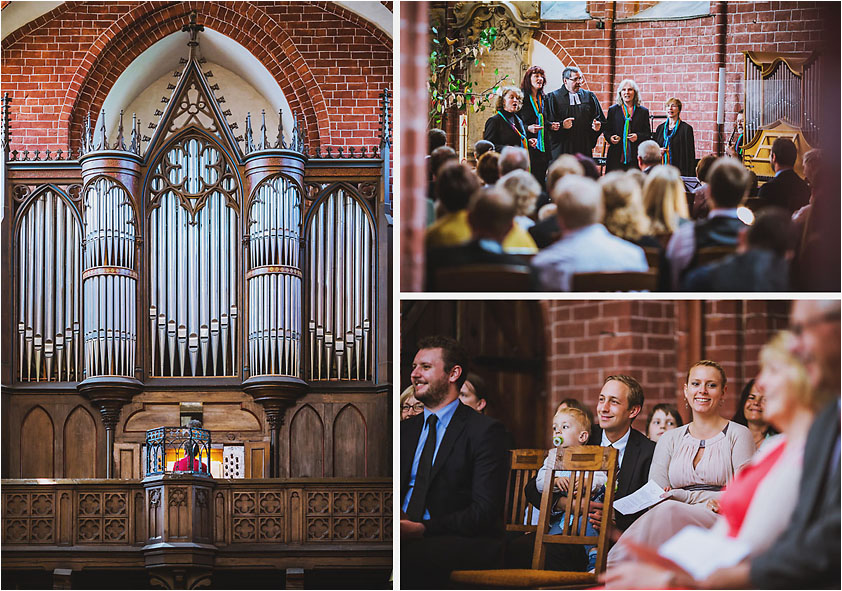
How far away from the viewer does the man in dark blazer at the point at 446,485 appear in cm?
760

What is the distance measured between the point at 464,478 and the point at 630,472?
101 centimetres

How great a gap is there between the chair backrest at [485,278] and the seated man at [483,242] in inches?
0.8

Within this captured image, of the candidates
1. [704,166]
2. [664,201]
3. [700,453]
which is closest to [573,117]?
[704,166]

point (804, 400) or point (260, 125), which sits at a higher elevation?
point (260, 125)

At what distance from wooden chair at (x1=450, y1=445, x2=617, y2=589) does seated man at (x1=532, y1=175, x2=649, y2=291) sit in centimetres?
107

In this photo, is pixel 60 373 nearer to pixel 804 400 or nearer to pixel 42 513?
pixel 42 513

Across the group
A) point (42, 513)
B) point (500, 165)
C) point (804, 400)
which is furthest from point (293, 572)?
point (804, 400)

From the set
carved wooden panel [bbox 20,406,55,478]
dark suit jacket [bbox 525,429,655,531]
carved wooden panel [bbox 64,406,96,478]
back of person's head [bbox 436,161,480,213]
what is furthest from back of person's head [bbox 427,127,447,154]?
Answer: carved wooden panel [bbox 20,406,55,478]

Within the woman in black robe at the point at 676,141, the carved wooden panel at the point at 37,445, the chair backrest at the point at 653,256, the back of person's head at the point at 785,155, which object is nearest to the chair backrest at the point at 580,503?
the chair backrest at the point at 653,256

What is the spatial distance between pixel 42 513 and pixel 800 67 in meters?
5.68

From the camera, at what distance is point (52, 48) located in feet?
37.9

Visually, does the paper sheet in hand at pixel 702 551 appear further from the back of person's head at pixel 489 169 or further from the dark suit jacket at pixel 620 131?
the dark suit jacket at pixel 620 131

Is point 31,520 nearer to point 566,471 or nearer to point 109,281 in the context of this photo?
point 109,281

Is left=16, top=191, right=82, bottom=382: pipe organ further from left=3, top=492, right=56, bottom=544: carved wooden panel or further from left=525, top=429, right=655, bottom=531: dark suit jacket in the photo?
left=525, top=429, right=655, bottom=531: dark suit jacket
